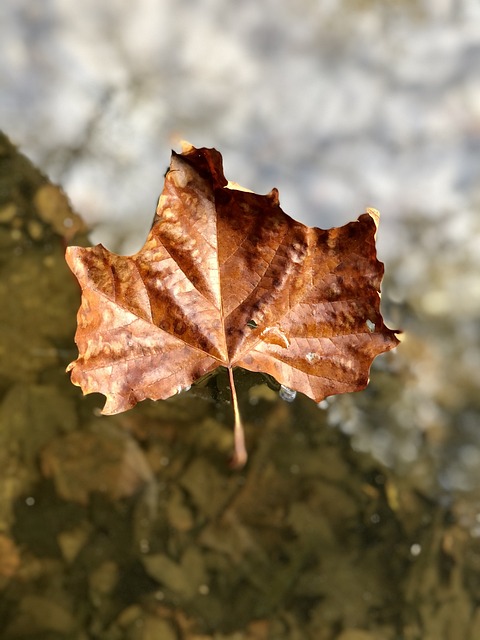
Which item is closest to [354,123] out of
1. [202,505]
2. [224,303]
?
[224,303]

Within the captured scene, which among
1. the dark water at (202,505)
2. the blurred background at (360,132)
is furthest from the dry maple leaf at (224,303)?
the blurred background at (360,132)

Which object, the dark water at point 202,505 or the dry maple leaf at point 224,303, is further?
the dark water at point 202,505

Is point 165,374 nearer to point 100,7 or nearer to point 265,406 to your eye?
point 265,406

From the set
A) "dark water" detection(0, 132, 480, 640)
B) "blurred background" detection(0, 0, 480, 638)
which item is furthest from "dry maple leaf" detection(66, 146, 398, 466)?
"blurred background" detection(0, 0, 480, 638)

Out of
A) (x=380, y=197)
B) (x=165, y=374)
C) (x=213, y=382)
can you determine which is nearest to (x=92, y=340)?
(x=165, y=374)

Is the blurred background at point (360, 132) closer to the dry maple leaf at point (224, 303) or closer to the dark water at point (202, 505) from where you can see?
the dark water at point (202, 505)

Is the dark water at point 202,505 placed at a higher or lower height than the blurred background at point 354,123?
lower

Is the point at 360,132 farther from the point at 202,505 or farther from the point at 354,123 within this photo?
the point at 202,505
